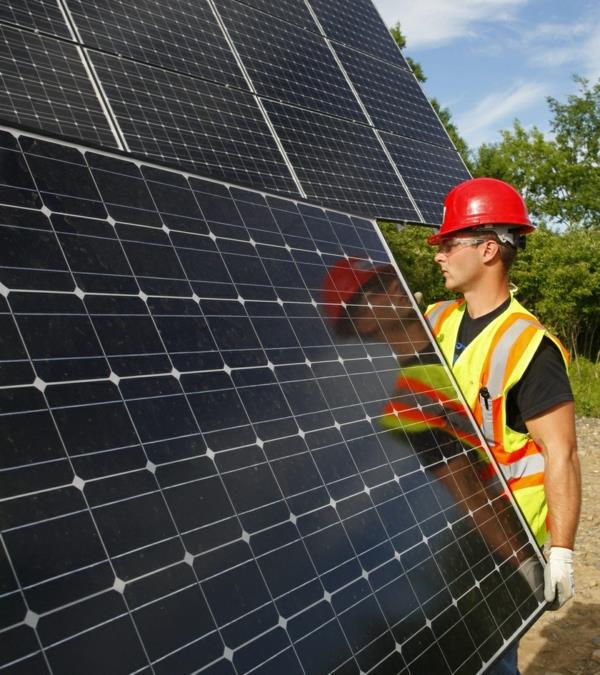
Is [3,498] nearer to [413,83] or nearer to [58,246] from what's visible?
[58,246]

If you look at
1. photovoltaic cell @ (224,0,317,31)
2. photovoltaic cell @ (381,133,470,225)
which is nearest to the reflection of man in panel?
photovoltaic cell @ (381,133,470,225)

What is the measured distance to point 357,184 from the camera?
741 centimetres

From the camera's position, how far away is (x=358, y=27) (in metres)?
10.4

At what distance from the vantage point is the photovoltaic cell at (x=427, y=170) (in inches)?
319

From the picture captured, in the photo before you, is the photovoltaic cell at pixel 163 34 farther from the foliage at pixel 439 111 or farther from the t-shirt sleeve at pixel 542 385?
the foliage at pixel 439 111

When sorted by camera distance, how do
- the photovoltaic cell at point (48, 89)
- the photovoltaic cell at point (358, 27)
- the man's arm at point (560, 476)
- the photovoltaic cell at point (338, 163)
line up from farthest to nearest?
the photovoltaic cell at point (358, 27) → the photovoltaic cell at point (338, 163) → the photovoltaic cell at point (48, 89) → the man's arm at point (560, 476)

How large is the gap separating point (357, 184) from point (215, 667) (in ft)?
19.8

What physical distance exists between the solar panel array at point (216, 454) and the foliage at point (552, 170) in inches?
1897

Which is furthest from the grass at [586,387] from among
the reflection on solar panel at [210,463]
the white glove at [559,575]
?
the reflection on solar panel at [210,463]

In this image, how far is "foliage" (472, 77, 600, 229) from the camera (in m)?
49.2

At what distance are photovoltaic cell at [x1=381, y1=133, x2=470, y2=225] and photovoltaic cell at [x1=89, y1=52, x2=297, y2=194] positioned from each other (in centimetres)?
183

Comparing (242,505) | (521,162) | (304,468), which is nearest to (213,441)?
(242,505)

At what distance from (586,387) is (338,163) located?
11731 mm

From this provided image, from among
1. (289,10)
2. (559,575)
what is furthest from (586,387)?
(559,575)
